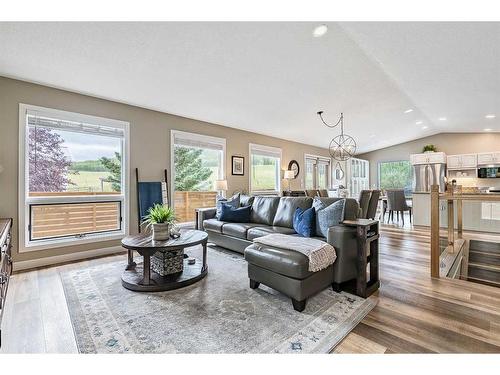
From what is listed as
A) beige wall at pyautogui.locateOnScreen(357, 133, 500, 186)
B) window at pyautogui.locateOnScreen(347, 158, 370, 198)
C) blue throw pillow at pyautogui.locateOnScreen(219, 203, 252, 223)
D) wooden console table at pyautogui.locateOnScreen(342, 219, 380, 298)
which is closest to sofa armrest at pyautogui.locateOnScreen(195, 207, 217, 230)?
blue throw pillow at pyautogui.locateOnScreen(219, 203, 252, 223)

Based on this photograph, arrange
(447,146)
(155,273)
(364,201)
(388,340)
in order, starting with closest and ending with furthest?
(388,340), (155,273), (364,201), (447,146)

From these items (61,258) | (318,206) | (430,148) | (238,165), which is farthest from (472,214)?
(61,258)

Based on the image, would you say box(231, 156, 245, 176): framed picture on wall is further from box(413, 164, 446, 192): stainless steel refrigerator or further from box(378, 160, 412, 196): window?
box(378, 160, 412, 196): window

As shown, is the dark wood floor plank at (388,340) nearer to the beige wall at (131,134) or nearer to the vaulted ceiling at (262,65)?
the vaulted ceiling at (262,65)

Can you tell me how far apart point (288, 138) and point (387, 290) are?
5.45 m

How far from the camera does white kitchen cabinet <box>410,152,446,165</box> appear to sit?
24.7 ft

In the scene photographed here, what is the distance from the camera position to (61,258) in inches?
141

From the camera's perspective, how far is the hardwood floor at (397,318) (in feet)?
5.44

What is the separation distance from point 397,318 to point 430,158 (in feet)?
24.7

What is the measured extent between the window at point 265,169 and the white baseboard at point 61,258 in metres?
3.54

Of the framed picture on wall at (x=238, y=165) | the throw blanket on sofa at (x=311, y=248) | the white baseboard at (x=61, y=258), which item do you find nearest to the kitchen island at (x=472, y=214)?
the framed picture on wall at (x=238, y=165)

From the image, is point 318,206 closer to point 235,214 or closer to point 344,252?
point 344,252

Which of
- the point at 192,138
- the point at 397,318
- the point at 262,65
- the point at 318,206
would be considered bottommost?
the point at 397,318
